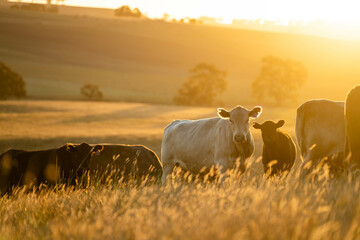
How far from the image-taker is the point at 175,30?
13100 centimetres

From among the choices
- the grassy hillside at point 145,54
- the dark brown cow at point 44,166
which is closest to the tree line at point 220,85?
the grassy hillside at point 145,54

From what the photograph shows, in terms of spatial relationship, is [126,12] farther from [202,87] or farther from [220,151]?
[220,151]

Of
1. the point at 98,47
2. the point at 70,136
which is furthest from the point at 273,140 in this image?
the point at 98,47

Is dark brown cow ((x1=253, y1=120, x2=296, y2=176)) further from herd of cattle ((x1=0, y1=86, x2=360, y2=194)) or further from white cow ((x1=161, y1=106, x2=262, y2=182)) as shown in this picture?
white cow ((x1=161, y1=106, x2=262, y2=182))

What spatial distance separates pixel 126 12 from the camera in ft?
536

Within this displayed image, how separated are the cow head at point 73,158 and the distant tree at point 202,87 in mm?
51974

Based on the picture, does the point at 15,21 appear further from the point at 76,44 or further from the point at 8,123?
the point at 8,123

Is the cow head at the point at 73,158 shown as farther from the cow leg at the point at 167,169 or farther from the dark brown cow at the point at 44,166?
the cow leg at the point at 167,169

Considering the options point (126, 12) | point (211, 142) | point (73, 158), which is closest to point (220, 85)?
point (211, 142)

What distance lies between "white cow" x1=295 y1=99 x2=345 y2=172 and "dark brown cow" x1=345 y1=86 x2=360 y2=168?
179 centimetres

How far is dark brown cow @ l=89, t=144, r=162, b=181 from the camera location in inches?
436

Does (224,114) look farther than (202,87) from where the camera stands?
No

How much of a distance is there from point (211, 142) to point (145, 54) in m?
99.9

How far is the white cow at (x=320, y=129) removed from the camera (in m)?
9.38
